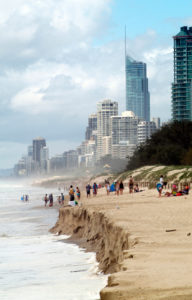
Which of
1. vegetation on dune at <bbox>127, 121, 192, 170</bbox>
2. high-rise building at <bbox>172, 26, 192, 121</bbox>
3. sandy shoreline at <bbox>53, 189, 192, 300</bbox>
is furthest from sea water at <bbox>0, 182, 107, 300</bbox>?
high-rise building at <bbox>172, 26, 192, 121</bbox>

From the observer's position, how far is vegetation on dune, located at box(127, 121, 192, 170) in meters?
73.4

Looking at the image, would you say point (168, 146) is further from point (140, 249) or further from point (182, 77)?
point (182, 77)

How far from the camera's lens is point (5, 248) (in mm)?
19422

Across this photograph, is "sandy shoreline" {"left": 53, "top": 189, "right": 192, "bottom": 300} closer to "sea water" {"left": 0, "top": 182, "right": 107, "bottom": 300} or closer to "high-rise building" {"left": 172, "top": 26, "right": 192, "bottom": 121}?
"sea water" {"left": 0, "top": 182, "right": 107, "bottom": 300}

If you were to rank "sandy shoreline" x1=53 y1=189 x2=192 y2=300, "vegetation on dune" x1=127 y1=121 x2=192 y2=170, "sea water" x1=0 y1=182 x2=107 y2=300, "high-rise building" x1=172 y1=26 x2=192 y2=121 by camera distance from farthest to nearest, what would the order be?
1. "high-rise building" x1=172 y1=26 x2=192 y2=121
2. "vegetation on dune" x1=127 y1=121 x2=192 y2=170
3. "sea water" x1=0 y1=182 x2=107 y2=300
4. "sandy shoreline" x1=53 y1=189 x2=192 y2=300

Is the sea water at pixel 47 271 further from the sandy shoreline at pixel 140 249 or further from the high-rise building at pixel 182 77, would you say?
the high-rise building at pixel 182 77

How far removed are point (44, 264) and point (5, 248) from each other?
4870mm

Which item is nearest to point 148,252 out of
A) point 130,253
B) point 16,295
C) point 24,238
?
point 130,253

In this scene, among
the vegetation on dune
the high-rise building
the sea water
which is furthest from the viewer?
the high-rise building

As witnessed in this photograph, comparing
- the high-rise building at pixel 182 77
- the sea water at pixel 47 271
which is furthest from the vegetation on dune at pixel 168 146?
the high-rise building at pixel 182 77

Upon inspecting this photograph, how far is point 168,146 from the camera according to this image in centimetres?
7569

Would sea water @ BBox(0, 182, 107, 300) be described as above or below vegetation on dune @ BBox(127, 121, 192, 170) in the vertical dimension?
below

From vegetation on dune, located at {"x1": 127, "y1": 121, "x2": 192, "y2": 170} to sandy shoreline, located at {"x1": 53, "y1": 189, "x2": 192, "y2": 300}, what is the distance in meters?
50.0

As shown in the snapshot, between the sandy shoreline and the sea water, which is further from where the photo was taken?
the sea water
